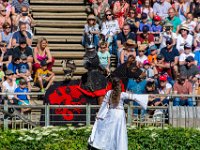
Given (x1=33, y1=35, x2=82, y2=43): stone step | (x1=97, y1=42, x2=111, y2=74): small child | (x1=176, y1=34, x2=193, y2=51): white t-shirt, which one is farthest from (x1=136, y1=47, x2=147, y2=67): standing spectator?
(x1=33, y1=35, x2=82, y2=43): stone step

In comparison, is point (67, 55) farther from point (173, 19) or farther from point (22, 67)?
point (173, 19)

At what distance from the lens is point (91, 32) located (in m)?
25.8

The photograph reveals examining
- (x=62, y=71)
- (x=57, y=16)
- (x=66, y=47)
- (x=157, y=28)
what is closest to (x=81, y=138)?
(x=62, y=71)

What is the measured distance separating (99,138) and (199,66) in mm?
7107

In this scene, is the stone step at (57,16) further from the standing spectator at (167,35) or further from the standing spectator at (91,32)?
the standing spectator at (167,35)

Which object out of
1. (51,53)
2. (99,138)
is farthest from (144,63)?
(99,138)

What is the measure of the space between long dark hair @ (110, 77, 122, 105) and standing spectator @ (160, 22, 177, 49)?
746 cm

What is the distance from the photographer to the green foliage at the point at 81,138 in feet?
65.8

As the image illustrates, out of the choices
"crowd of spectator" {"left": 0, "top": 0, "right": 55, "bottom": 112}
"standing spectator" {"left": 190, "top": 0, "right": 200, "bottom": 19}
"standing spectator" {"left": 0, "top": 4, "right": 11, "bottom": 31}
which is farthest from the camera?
"standing spectator" {"left": 190, "top": 0, "right": 200, "bottom": 19}

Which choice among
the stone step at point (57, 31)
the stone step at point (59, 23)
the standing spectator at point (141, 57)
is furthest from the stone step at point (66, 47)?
the standing spectator at point (141, 57)

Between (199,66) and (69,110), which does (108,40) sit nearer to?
(199,66)

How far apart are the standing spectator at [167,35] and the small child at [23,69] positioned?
3.40 meters

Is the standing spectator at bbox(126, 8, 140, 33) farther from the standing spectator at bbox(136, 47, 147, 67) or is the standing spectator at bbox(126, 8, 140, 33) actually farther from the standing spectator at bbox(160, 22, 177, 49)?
the standing spectator at bbox(136, 47, 147, 67)

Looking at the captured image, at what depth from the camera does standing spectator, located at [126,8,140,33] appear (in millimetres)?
26016
